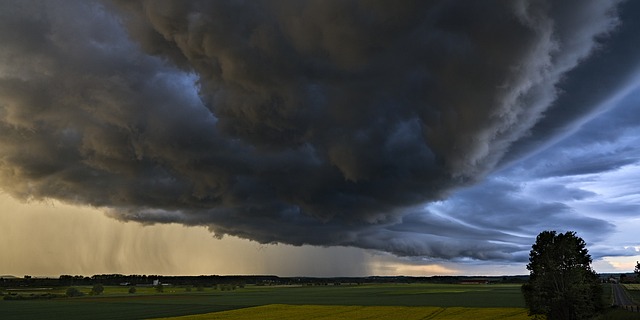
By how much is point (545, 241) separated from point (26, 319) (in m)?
92.4

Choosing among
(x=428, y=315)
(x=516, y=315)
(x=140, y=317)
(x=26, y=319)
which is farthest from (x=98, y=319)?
(x=516, y=315)

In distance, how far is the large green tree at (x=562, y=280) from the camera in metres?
68.2

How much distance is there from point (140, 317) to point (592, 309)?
7621 cm

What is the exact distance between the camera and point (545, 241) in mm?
77375

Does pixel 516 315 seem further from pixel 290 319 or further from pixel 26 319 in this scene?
pixel 26 319

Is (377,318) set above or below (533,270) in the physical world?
below

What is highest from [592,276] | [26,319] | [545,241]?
[545,241]

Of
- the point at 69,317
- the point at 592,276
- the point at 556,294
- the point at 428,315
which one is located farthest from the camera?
the point at 69,317

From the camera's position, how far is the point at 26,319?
8869cm

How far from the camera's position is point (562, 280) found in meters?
70.0

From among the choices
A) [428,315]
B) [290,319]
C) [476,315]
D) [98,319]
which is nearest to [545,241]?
[476,315]

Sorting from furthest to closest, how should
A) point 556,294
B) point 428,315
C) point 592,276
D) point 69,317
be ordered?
1. point 69,317
2. point 428,315
3. point 592,276
4. point 556,294

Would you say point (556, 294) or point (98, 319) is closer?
point (556, 294)

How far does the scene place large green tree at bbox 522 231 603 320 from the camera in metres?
68.2
